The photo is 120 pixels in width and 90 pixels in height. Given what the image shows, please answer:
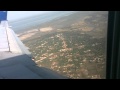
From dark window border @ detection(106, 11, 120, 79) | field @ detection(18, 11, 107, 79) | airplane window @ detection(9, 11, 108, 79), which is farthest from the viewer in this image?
field @ detection(18, 11, 107, 79)

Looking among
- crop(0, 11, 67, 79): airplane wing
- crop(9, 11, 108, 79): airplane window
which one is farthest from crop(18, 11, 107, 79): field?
crop(0, 11, 67, 79): airplane wing

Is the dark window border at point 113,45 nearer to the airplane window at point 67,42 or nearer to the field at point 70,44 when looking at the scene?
the airplane window at point 67,42

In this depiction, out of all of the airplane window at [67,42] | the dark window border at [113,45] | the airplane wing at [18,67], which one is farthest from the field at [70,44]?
the dark window border at [113,45]

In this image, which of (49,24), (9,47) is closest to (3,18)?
(9,47)

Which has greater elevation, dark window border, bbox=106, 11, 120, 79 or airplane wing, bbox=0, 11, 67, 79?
dark window border, bbox=106, 11, 120, 79

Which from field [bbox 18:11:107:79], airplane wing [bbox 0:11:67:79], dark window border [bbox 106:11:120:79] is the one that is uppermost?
dark window border [bbox 106:11:120:79]

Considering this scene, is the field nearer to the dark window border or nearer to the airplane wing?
the airplane wing

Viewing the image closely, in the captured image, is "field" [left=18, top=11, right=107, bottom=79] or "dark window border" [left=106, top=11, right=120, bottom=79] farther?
"field" [left=18, top=11, right=107, bottom=79]
